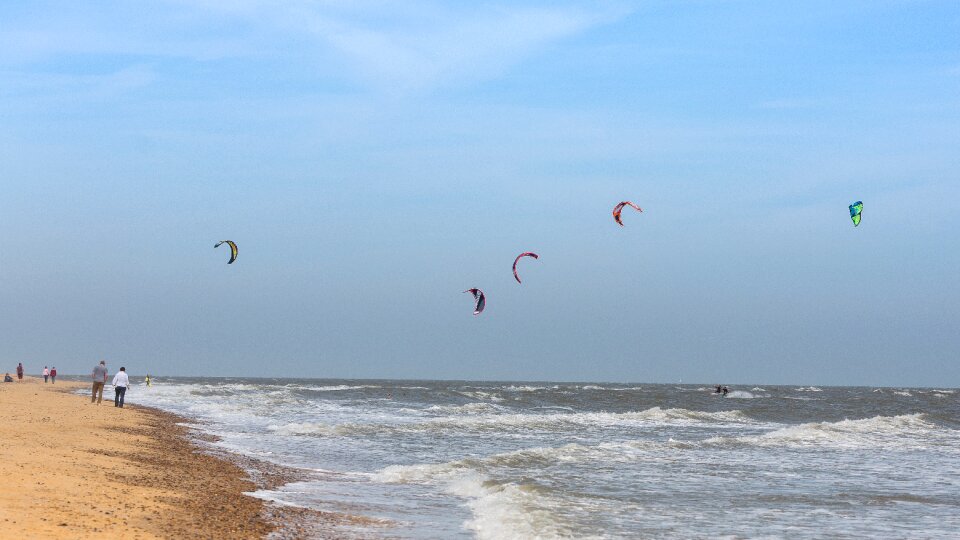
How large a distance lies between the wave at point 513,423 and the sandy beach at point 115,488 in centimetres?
721

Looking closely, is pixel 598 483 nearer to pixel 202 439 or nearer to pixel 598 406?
pixel 202 439

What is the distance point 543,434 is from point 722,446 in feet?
19.4

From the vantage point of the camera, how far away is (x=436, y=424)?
3077 centimetres

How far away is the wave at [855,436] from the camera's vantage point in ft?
86.3

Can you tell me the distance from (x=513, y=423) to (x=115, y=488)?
72.3 feet

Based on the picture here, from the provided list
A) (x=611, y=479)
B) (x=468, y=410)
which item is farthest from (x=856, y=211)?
(x=468, y=410)

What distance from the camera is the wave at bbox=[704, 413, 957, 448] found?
2630 centimetres

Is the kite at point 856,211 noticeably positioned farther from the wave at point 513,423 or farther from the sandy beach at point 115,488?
the sandy beach at point 115,488

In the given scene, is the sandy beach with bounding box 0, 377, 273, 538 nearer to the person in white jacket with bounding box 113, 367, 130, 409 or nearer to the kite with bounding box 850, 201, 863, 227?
the person in white jacket with bounding box 113, 367, 130, 409

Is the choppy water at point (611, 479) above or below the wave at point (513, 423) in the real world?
above

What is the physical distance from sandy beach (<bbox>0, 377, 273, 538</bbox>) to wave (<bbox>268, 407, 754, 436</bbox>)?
7211 mm

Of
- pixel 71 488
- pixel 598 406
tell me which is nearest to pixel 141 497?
pixel 71 488

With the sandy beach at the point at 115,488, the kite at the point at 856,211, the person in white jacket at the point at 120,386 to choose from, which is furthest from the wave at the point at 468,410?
the sandy beach at the point at 115,488

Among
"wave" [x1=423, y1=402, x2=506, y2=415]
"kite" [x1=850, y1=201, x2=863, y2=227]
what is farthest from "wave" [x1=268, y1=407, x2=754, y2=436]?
"kite" [x1=850, y1=201, x2=863, y2=227]
